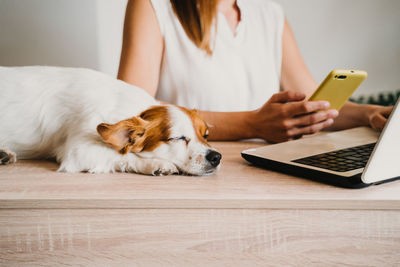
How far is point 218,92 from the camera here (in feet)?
4.65

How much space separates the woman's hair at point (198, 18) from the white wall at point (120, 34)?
1.11 metres

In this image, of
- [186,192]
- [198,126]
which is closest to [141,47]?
[198,126]

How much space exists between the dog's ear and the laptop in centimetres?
24

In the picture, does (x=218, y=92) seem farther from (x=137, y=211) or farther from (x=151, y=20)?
(x=137, y=211)

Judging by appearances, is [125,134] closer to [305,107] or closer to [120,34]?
[305,107]

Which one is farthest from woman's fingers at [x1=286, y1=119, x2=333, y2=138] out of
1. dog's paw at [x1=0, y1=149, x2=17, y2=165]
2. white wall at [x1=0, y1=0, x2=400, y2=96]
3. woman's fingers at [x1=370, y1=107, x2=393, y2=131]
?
white wall at [x1=0, y1=0, x2=400, y2=96]

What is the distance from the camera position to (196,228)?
56 cm

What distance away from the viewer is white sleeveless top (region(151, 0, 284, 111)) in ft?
4.61

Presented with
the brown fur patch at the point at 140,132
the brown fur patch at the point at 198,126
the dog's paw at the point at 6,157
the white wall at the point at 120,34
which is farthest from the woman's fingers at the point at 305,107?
the white wall at the point at 120,34

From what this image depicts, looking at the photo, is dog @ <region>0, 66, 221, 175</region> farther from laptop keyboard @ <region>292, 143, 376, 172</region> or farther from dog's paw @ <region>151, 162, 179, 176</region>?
laptop keyboard @ <region>292, 143, 376, 172</region>

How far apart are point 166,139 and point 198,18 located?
0.75m

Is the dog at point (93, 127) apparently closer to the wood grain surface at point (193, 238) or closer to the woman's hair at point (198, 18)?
the wood grain surface at point (193, 238)

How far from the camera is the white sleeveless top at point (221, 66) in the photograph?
141cm

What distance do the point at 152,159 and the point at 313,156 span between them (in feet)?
1.15
